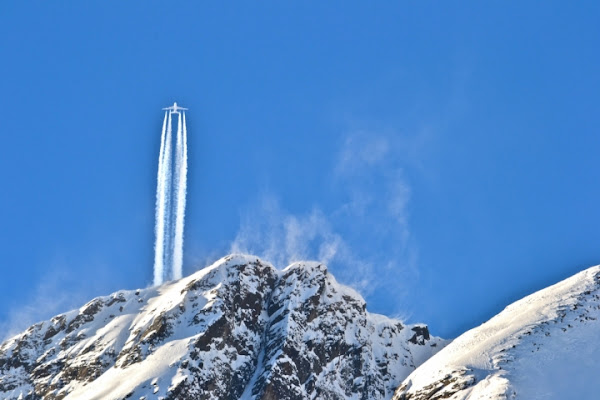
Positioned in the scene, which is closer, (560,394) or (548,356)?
(560,394)

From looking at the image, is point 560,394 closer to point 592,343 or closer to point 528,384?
point 528,384

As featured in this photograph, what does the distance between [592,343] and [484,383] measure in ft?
73.5

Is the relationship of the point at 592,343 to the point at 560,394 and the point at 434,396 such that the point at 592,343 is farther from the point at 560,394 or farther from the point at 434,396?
the point at 434,396

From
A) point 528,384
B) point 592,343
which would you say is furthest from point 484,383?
point 592,343

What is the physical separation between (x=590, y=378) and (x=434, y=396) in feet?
92.8

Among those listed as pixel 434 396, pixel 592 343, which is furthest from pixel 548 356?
pixel 434 396

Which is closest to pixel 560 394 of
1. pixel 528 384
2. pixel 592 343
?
pixel 528 384

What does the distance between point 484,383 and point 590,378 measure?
18653mm

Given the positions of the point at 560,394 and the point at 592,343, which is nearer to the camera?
the point at 560,394

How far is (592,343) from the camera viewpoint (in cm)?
19938

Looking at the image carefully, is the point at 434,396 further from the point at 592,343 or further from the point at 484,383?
the point at 592,343

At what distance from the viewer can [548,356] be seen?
198 meters

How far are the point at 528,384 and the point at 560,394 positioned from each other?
21.4 feet

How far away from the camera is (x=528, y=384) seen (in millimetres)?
189625
